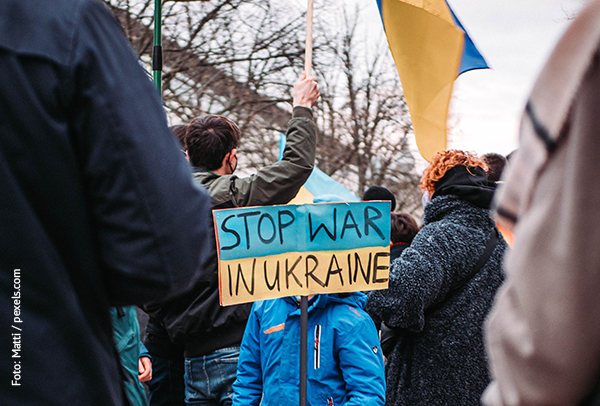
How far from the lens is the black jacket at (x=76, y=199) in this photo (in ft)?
3.00

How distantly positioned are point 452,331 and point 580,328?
77.8 inches

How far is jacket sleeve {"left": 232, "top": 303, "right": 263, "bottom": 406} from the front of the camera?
95.7 inches

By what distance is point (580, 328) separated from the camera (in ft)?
2.17

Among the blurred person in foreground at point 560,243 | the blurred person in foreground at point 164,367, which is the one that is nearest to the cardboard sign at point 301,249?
the blurred person in foreground at point 164,367

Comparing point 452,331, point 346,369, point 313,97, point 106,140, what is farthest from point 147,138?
point 452,331

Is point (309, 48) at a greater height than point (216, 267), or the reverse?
point (309, 48)

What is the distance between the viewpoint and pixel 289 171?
2652 mm

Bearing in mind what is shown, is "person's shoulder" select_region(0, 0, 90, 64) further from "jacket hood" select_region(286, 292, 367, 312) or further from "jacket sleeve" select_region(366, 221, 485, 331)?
"jacket sleeve" select_region(366, 221, 485, 331)

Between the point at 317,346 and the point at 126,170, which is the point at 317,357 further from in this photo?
the point at 126,170

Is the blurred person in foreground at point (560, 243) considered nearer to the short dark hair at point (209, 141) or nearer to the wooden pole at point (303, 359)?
the wooden pole at point (303, 359)

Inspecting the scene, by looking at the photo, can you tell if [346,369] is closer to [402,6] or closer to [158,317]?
[158,317]

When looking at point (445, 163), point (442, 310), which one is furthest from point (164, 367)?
point (445, 163)

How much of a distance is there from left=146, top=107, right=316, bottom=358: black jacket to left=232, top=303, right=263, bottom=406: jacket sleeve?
433 millimetres

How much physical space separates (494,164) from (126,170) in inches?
118
